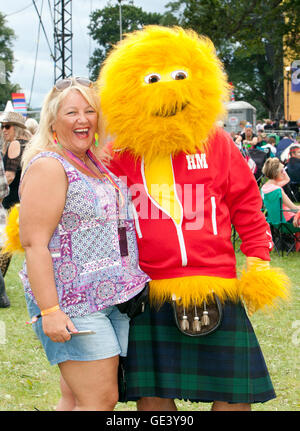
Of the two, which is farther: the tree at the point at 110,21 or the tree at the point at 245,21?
the tree at the point at 110,21

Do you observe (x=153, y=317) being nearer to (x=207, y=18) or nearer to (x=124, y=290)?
(x=124, y=290)

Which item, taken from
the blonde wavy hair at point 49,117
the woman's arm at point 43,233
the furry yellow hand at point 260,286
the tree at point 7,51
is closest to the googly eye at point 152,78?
the blonde wavy hair at point 49,117

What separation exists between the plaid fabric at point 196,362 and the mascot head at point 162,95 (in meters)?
0.74

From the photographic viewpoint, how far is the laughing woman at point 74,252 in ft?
7.30

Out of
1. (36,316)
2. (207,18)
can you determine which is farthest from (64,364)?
(207,18)

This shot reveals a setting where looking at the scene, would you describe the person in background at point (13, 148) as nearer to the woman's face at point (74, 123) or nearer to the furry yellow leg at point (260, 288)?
the woman's face at point (74, 123)

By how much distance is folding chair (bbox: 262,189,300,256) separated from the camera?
27.3ft

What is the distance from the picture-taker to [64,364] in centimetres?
231

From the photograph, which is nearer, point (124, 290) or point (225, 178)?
point (124, 290)

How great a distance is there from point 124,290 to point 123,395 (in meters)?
0.51

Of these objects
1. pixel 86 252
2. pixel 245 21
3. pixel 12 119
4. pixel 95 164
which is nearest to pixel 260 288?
pixel 86 252

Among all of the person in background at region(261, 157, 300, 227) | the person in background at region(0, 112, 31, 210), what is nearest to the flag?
the person in background at region(261, 157, 300, 227)

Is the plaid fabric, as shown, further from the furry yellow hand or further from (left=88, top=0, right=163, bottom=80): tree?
(left=88, top=0, right=163, bottom=80): tree

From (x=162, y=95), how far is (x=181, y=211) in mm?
499
